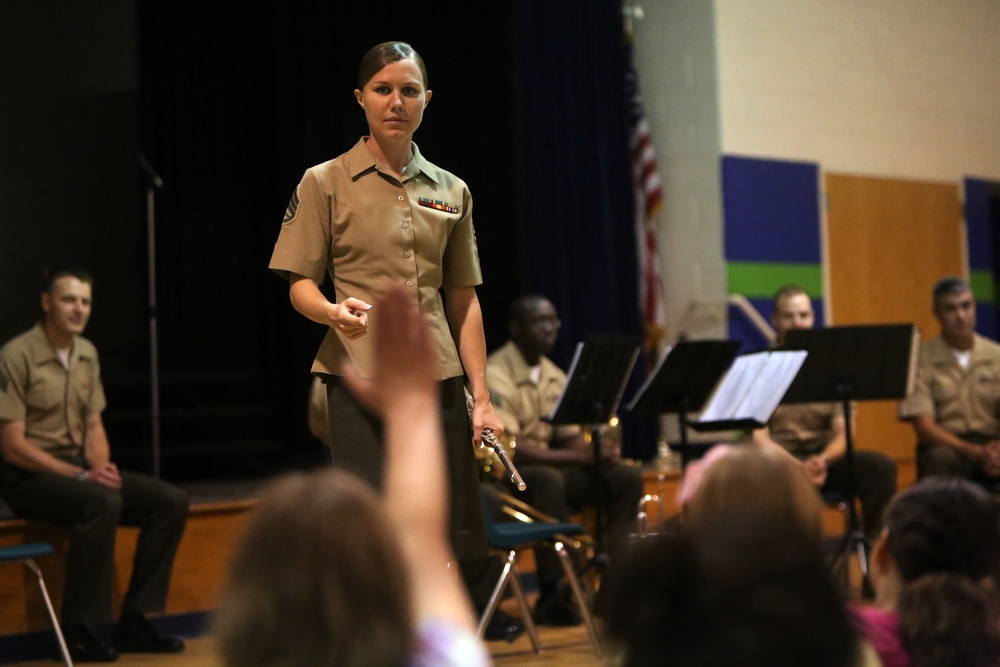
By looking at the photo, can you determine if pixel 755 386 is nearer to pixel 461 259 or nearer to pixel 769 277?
pixel 461 259

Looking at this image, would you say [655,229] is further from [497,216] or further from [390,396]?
[390,396]

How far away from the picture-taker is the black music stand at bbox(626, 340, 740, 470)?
16.2 feet

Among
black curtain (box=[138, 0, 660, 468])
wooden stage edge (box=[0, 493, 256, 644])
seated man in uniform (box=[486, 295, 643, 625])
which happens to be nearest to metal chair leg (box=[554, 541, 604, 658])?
seated man in uniform (box=[486, 295, 643, 625])

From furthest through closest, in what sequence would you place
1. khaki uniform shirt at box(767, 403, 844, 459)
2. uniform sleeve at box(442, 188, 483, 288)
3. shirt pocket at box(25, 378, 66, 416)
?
khaki uniform shirt at box(767, 403, 844, 459), shirt pocket at box(25, 378, 66, 416), uniform sleeve at box(442, 188, 483, 288)

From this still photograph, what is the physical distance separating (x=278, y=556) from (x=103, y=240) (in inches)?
262

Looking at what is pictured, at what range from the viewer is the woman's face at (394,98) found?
2.66m

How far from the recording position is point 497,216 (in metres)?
7.45

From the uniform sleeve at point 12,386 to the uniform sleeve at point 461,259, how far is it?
2.61m

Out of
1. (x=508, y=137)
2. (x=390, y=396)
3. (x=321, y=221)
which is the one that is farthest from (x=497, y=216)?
(x=390, y=396)

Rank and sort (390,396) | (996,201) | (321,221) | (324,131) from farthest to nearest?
(996,201), (324,131), (321,221), (390,396)

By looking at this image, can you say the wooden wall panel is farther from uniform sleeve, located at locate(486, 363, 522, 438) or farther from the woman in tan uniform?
the woman in tan uniform

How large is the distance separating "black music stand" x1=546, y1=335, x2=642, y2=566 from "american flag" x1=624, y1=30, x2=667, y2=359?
104 inches

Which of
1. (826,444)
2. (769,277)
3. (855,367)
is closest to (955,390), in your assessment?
(826,444)

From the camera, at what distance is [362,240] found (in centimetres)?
271
